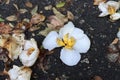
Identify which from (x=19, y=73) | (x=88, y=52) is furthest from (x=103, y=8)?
(x=19, y=73)

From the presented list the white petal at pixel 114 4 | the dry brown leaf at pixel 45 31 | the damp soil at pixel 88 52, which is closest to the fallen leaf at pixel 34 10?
the damp soil at pixel 88 52

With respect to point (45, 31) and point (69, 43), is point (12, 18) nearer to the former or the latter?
point (45, 31)

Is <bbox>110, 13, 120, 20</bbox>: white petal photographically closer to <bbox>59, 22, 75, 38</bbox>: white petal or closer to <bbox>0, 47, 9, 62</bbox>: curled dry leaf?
<bbox>59, 22, 75, 38</bbox>: white petal

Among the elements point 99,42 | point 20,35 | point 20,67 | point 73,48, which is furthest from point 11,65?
point 99,42

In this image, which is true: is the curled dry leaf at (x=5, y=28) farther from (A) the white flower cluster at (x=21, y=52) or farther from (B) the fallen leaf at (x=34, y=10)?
(B) the fallen leaf at (x=34, y=10)

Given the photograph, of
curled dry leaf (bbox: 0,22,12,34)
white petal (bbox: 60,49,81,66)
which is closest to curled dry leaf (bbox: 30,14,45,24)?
curled dry leaf (bbox: 0,22,12,34)

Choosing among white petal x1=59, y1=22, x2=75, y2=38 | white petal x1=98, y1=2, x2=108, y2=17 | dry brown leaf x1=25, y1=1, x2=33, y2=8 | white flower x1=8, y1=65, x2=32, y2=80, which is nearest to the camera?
white flower x1=8, y1=65, x2=32, y2=80

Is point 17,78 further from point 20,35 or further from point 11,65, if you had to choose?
point 20,35
